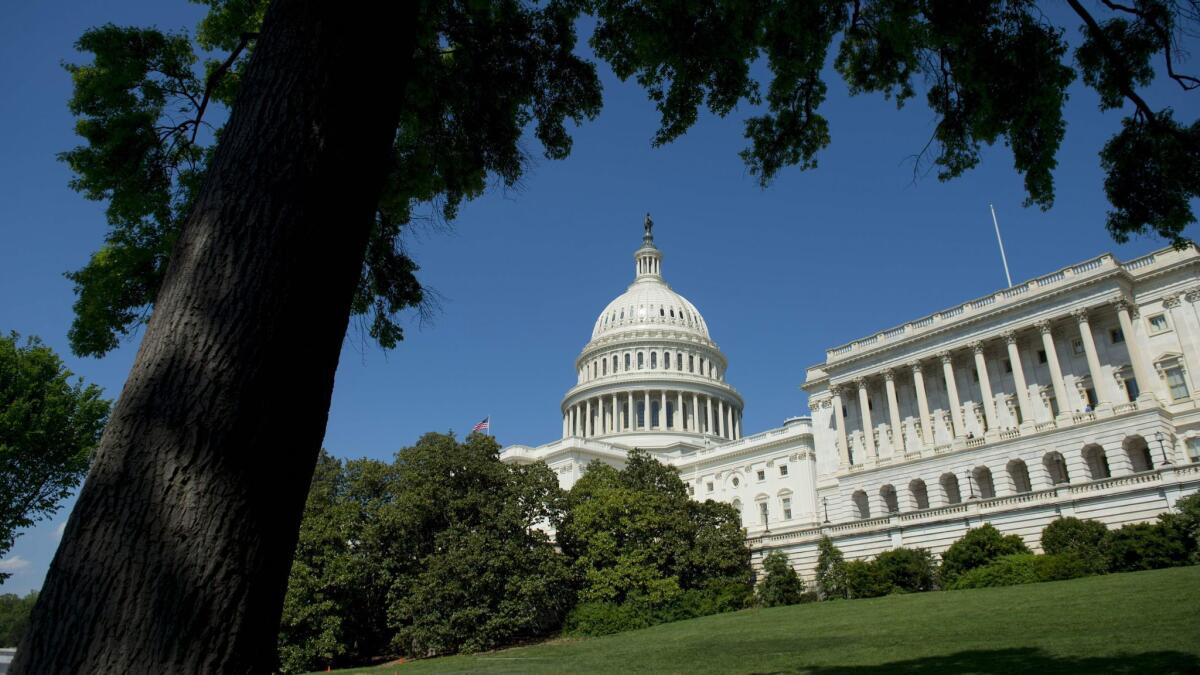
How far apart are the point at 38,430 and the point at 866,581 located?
40.1 m

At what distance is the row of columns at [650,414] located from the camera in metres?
110

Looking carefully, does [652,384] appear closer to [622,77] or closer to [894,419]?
[894,419]

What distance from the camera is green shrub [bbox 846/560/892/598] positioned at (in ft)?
123

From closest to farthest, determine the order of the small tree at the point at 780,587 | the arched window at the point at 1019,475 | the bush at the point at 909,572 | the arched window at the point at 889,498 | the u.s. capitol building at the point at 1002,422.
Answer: the bush at the point at 909,572 → the small tree at the point at 780,587 → the u.s. capitol building at the point at 1002,422 → the arched window at the point at 1019,475 → the arched window at the point at 889,498

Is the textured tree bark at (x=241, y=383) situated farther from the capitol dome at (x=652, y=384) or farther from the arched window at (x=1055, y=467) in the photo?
the capitol dome at (x=652, y=384)

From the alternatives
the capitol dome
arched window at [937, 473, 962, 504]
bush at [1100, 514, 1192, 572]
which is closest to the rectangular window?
arched window at [937, 473, 962, 504]

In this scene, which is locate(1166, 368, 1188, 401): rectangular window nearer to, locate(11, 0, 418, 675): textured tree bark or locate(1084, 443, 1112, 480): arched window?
locate(1084, 443, 1112, 480): arched window

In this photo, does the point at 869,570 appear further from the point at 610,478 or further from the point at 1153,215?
the point at 1153,215

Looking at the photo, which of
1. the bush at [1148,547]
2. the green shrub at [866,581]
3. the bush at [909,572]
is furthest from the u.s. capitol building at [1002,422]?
the green shrub at [866,581]

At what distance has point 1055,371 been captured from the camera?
53.1 m

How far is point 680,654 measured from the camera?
24156mm

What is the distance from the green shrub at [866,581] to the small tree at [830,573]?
2.21 feet

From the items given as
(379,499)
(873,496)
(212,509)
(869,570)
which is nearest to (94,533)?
(212,509)

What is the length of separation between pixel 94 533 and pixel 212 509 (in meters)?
0.48
